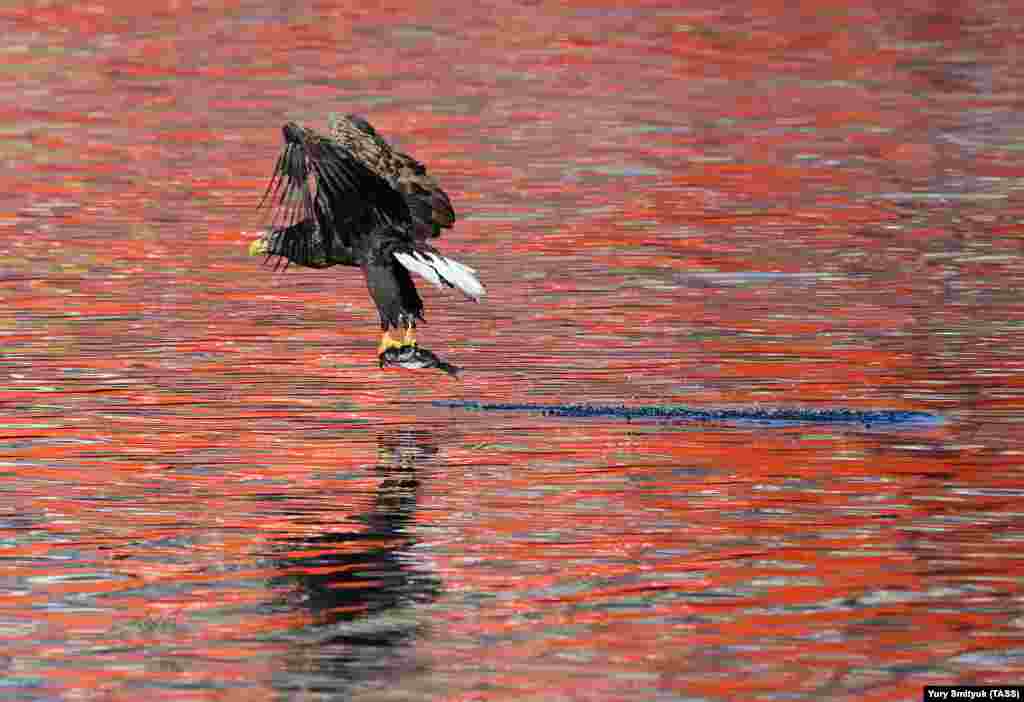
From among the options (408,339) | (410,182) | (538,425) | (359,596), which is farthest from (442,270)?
(359,596)

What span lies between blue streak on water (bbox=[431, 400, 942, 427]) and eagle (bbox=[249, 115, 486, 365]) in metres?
1.14

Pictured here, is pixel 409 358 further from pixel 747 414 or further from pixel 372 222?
pixel 747 414

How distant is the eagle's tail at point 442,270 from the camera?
54.9ft

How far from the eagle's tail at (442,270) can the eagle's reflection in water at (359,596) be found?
52.2 inches

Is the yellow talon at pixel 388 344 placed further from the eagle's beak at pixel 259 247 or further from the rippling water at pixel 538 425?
the eagle's beak at pixel 259 247

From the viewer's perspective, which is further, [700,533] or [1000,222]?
[1000,222]

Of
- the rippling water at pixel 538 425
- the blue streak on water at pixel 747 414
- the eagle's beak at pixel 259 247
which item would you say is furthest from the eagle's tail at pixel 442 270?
the blue streak on water at pixel 747 414

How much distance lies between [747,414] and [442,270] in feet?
6.96

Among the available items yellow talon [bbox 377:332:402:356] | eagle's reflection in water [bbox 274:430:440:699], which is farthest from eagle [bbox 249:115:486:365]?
eagle's reflection in water [bbox 274:430:440:699]

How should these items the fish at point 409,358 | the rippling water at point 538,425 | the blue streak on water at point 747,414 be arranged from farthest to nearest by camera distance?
the blue streak on water at point 747,414
the fish at point 409,358
the rippling water at point 538,425

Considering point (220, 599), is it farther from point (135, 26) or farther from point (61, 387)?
point (135, 26)

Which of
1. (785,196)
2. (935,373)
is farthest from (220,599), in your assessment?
(785,196)

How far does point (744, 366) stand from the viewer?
65.4ft

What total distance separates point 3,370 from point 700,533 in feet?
23.4
